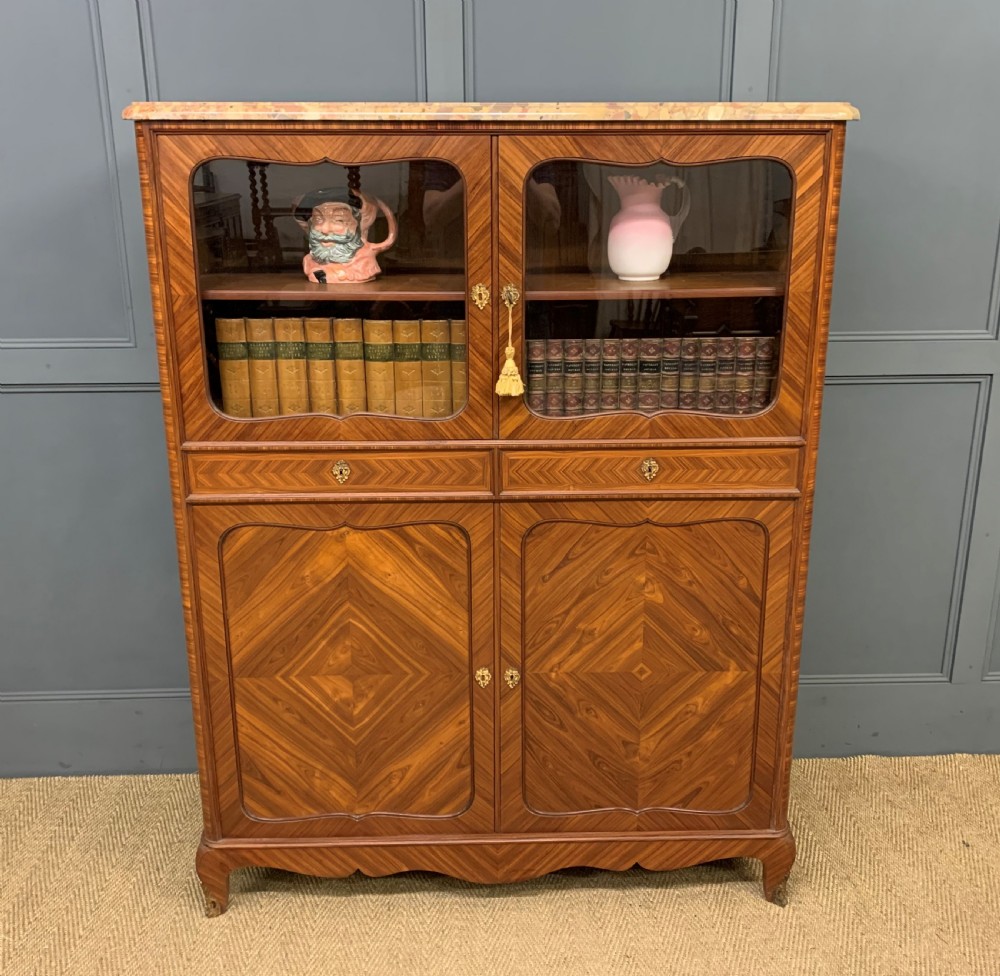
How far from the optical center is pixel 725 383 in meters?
1.77

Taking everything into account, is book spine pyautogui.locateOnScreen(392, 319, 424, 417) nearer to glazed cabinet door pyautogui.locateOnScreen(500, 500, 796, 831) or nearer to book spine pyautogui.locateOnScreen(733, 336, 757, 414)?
glazed cabinet door pyautogui.locateOnScreen(500, 500, 796, 831)

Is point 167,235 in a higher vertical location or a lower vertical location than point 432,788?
higher

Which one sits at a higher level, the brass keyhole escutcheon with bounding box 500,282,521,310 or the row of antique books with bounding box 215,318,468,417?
the brass keyhole escutcheon with bounding box 500,282,521,310

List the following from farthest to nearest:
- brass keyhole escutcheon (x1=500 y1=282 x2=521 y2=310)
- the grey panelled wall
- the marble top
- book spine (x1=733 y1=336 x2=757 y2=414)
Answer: the grey panelled wall, book spine (x1=733 y1=336 x2=757 y2=414), brass keyhole escutcheon (x1=500 y1=282 x2=521 y2=310), the marble top

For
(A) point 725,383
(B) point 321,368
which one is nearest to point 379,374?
(B) point 321,368

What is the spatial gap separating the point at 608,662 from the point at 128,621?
127 centimetres

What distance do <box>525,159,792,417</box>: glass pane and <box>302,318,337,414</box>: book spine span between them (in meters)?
0.38

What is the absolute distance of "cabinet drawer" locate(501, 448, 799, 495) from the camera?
69.3 inches

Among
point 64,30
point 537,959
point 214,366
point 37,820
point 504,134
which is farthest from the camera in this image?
point 37,820

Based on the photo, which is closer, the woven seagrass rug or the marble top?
the marble top

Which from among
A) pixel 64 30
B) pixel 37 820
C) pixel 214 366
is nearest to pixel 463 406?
pixel 214 366

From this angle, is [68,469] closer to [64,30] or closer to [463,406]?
[64,30]

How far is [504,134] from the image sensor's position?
5.20 ft

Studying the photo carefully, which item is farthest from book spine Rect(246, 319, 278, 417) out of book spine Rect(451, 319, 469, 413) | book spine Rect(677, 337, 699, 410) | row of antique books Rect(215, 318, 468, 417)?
book spine Rect(677, 337, 699, 410)
